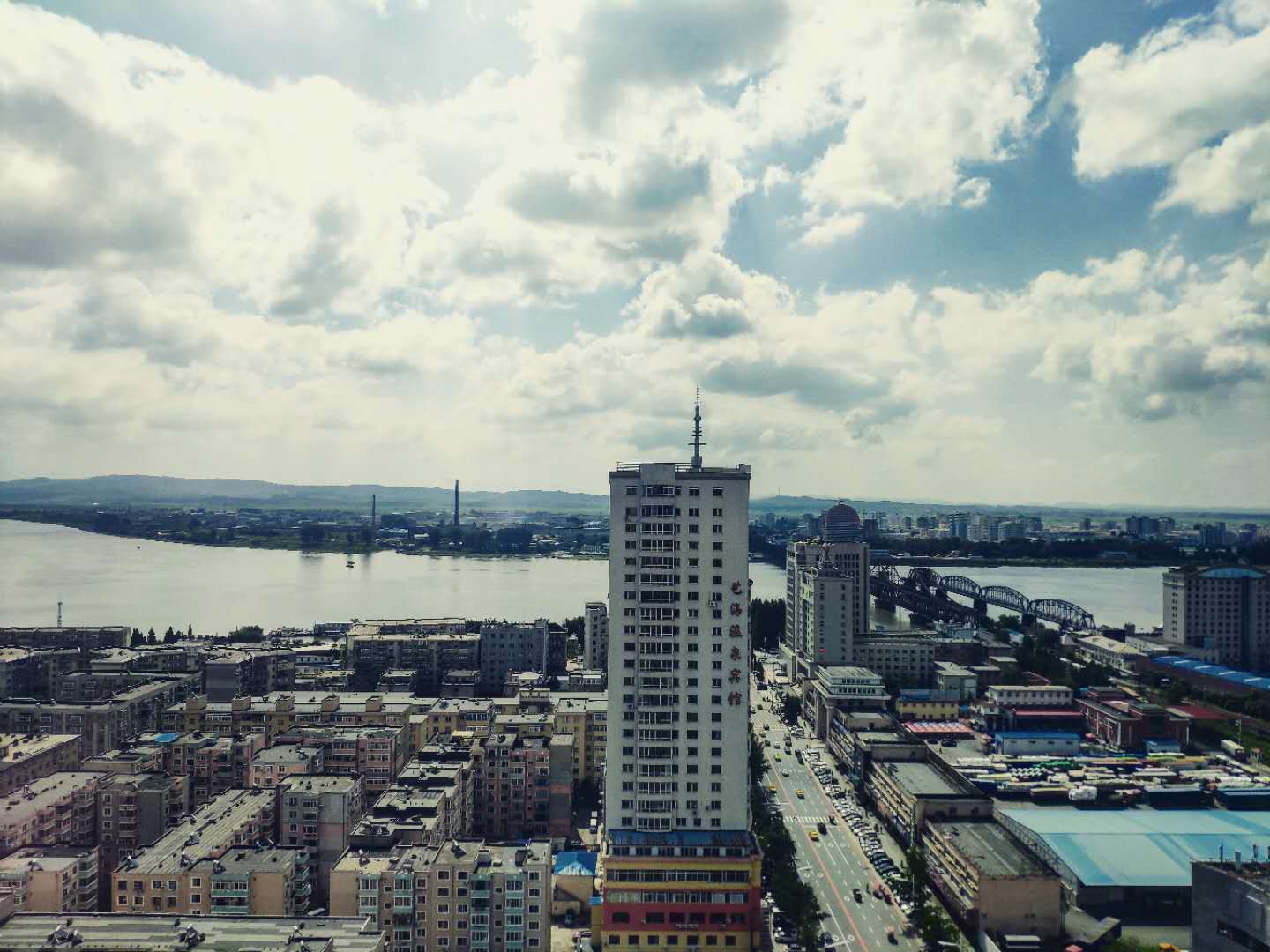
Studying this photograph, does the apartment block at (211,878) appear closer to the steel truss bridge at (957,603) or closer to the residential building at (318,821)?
the residential building at (318,821)

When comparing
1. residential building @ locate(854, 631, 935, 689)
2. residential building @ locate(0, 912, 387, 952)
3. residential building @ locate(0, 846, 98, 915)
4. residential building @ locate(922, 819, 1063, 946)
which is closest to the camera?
residential building @ locate(0, 912, 387, 952)

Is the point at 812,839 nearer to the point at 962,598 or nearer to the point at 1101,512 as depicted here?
the point at 962,598

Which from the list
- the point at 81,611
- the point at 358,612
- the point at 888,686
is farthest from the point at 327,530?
the point at 888,686

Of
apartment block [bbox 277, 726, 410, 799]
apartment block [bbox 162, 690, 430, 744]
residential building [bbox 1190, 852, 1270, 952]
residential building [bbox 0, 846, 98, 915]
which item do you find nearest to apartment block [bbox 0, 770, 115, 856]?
residential building [bbox 0, 846, 98, 915]

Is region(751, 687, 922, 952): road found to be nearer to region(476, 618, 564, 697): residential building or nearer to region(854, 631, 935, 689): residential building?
region(854, 631, 935, 689): residential building

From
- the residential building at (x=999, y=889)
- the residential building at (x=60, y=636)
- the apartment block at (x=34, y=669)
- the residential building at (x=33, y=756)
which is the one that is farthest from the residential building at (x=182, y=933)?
the residential building at (x=60, y=636)

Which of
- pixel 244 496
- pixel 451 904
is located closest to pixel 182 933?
pixel 451 904

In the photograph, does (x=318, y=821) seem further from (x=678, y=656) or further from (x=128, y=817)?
(x=678, y=656)
